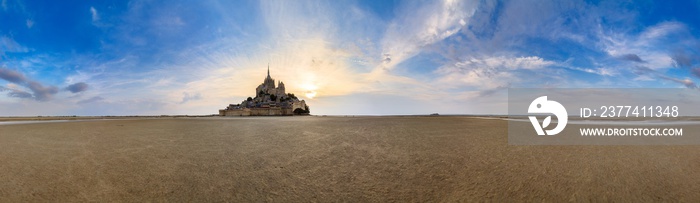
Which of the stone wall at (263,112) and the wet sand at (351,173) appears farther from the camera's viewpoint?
the stone wall at (263,112)

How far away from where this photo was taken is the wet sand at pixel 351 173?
7836mm

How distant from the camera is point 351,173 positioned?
32.0 ft

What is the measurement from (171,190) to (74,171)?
16.4 ft

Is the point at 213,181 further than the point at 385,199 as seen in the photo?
Yes

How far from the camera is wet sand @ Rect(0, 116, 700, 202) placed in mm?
7836

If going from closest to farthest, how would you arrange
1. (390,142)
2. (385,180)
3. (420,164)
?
(385,180), (420,164), (390,142)

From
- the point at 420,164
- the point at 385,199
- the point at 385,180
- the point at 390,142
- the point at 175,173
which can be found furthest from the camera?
the point at 390,142

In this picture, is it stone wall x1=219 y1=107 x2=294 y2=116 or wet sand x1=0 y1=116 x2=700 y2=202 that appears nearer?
wet sand x1=0 y1=116 x2=700 y2=202

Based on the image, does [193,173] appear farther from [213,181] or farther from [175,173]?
[213,181]

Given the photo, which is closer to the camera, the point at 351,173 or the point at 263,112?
the point at 351,173

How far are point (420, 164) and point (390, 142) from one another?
202 inches

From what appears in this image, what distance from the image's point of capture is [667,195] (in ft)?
26.3

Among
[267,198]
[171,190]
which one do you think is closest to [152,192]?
[171,190]

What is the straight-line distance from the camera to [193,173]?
A: 9.65m
